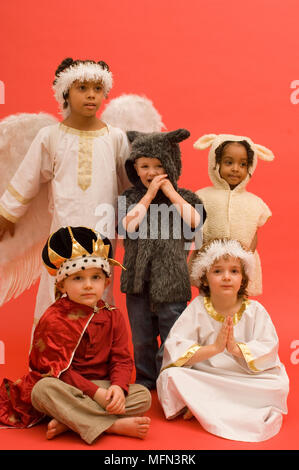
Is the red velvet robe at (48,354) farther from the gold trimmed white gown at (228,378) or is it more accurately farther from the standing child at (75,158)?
the standing child at (75,158)

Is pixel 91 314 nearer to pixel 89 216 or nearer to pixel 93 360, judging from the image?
pixel 93 360

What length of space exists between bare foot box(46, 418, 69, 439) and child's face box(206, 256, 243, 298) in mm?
836

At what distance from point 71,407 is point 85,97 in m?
1.42

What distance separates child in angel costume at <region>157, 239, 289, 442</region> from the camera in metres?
2.31

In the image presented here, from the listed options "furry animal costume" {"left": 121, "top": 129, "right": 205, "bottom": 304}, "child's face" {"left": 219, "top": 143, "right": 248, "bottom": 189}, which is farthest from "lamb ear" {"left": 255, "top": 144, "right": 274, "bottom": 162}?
"furry animal costume" {"left": 121, "top": 129, "right": 205, "bottom": 304}

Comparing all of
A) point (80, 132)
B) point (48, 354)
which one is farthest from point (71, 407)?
point (80, 132)

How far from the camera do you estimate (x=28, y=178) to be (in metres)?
2.88

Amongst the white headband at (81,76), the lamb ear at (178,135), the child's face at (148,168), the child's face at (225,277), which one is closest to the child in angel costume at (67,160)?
the white headband at (81,76)

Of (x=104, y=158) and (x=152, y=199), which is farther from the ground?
(x=104, y=158)

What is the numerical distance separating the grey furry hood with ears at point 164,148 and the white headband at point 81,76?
34 cm

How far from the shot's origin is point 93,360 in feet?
7.64

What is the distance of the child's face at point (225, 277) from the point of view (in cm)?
250

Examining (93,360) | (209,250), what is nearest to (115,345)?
(93,360)
